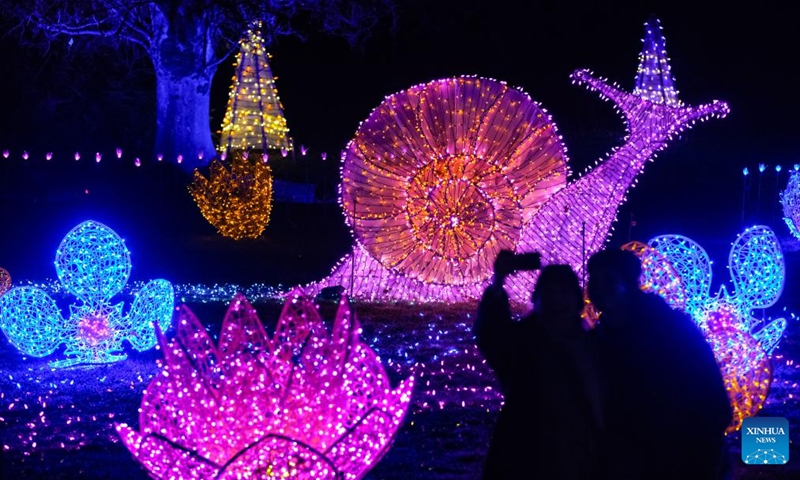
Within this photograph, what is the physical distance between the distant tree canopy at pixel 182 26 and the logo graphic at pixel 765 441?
17.1 metres

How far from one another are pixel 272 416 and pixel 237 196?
548 inches

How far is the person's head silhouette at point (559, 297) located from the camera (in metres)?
3.69

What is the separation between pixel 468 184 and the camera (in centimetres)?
1149

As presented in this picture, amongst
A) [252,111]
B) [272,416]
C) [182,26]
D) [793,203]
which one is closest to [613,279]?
[272,416]

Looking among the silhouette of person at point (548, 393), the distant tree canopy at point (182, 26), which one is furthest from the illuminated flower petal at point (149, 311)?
the distant tree canopy at point (182, 26)

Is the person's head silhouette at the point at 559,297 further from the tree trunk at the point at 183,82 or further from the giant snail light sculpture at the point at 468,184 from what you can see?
the tree trunk at the point at 183,82

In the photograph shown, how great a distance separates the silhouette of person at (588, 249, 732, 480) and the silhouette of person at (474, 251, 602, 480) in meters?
0.09

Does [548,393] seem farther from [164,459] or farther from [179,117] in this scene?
[179,117]

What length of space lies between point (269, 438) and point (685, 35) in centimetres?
3021

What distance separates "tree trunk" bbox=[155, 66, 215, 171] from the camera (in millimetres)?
22281

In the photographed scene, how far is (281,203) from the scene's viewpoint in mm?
22438

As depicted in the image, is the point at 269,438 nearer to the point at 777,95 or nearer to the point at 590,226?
the point at 590,226

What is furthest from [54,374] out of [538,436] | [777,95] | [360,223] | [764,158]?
[777,95]

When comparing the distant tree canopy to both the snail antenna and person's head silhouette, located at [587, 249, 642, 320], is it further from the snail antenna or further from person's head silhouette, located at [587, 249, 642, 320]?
person's head silhouette, located at [587, 249, 642, 320]
